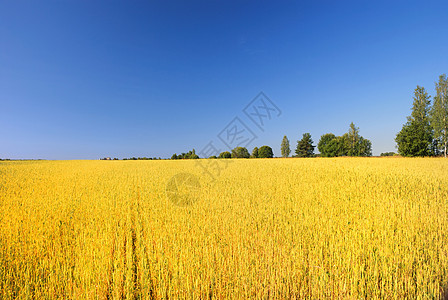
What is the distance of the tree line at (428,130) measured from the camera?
3144cm

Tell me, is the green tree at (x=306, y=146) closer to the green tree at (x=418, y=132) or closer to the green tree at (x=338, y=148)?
the green tree at (x=338, y=148)

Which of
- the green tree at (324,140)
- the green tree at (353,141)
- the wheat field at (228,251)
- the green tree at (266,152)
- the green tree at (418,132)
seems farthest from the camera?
the green tree at (266,152)

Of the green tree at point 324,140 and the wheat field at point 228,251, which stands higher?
the green tree at point 324,140

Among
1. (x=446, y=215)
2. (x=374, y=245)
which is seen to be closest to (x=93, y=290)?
(x=374, y=245)

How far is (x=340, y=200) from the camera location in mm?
6023

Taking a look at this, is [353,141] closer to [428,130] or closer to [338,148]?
[338,148]

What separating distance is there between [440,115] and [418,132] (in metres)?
5.97

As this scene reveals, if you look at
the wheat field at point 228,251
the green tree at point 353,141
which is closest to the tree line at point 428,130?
the green tree at point 353,141

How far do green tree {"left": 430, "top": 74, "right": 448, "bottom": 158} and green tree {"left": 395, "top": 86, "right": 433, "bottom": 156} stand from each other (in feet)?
2.95

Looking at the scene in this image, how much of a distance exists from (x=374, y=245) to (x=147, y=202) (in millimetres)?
6459

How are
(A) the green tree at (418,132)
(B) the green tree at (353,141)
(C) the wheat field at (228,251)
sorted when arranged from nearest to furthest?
(C) the wheat field at (228,251), (A) the green tree at (418,132), (B) the green tree at (353,141)

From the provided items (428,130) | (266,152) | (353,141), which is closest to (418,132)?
(428,130)

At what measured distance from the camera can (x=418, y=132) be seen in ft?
103

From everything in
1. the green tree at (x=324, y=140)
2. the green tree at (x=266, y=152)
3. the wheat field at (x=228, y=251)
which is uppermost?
the green tree at (x=324, y=140)
